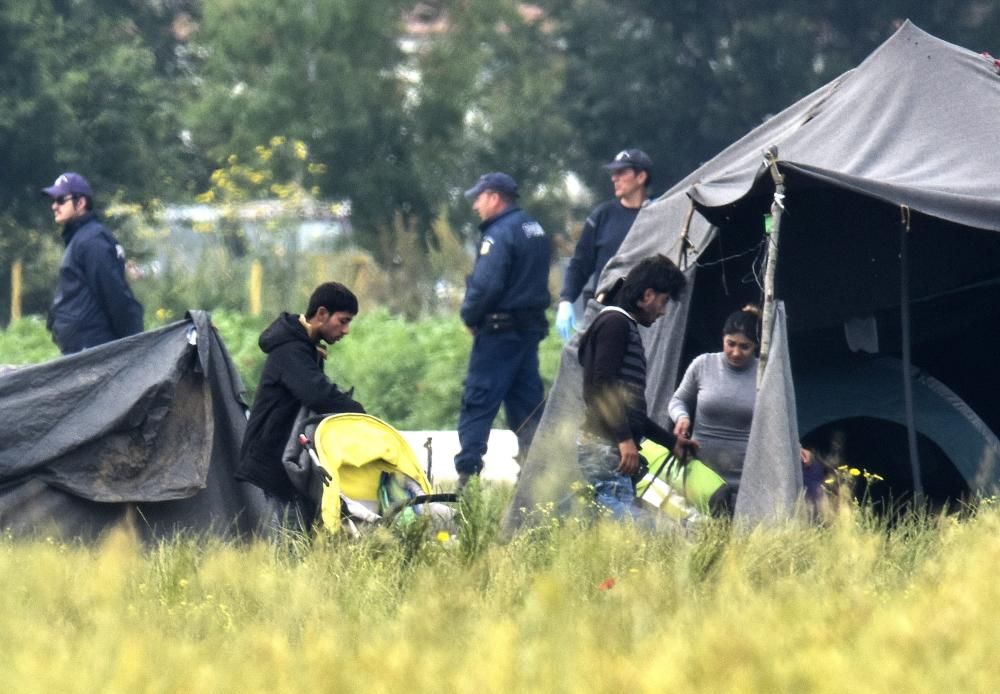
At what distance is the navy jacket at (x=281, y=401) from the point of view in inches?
346

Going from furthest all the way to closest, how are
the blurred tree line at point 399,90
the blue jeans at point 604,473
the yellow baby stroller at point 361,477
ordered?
the blurred tree line at point 399,90
the blue jeans at point 604,473
the yellow baby stroller at point 361,477

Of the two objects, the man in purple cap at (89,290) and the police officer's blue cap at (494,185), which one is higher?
the police officer's blue cap at (494,185)

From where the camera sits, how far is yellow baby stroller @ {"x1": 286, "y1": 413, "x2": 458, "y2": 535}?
8445 millimetres

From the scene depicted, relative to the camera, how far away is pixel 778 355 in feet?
27.9

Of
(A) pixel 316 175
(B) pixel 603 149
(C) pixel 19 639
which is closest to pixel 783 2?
(B) pixel 603 149

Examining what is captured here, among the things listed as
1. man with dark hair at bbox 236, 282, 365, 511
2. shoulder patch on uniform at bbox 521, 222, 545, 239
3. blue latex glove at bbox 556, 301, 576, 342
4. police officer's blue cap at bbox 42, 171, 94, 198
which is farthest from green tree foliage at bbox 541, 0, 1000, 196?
man with dark hair at bbox 236, 282, 365, 511

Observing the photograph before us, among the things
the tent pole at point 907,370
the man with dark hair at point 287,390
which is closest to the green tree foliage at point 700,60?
the tent pole at point 907,370

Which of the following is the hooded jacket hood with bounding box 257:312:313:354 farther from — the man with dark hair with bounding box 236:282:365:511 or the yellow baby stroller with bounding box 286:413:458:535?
the yellow baby stroller with bounding box 286:413:458:535

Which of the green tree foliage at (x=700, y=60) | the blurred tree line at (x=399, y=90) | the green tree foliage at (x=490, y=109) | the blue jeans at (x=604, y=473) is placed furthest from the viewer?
the green tree foliage at (x=700, y=60)

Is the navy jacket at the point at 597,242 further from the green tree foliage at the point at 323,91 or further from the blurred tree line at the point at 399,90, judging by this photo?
the green tree foliage at the point at 323,91

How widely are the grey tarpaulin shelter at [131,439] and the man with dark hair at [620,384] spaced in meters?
1.59

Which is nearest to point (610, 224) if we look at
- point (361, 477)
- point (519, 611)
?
point (361, 477)

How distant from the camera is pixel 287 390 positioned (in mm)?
8852

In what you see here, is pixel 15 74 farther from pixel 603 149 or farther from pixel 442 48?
pixel 603 149
